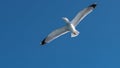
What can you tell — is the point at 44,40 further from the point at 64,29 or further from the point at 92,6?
the point at 92,6

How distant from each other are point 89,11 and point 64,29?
61.9 inches

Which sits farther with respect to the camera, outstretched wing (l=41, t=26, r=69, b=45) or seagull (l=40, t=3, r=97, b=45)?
outstretched wing (l=41, t=26, r=69, b=45)

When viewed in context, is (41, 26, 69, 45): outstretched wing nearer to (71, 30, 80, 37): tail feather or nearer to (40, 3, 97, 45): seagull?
(40, 3, 97, 45): seagull

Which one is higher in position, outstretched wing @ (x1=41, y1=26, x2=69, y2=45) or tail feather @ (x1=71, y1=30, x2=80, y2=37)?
outstretched wing @ (x1=41, y1=26, x2=69, y2=45)

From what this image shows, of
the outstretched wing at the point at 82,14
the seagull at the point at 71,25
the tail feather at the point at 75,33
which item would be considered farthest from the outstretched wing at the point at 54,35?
the tail feather at the point at 75,33

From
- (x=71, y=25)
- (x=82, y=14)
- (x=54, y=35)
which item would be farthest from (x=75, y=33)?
(x=54, y=35)

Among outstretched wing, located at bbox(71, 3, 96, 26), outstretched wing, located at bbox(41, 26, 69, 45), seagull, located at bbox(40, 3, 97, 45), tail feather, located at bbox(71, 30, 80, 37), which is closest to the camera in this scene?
tail feather, located at bbox(71, 30, 80, 37)

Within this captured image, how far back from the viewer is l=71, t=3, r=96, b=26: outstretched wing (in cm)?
1567

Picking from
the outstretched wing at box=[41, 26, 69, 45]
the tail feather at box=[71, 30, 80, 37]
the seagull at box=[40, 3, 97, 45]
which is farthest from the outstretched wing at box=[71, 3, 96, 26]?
the tail feather at box=[71, 30, 80, 37]

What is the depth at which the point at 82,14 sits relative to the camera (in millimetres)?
15914

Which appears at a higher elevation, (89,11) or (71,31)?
(89,11)

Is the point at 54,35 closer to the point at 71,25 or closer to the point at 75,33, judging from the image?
the point at 71,25

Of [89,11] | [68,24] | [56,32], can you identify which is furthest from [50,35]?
[89,11]

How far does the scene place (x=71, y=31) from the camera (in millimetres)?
14961
